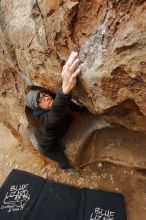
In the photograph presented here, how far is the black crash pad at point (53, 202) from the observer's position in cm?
234

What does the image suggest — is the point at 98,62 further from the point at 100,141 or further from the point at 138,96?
the point at 100,141

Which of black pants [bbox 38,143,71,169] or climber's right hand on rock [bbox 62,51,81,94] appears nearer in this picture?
climber's right hand on rock [bbox 62,51,81,94]

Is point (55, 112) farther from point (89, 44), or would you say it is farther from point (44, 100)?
point (89, 44)

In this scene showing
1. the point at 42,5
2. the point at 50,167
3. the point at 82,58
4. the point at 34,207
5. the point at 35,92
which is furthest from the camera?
the point at 50,167

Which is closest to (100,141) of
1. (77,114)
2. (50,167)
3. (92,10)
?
(77,114)

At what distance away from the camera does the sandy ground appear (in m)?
2.43

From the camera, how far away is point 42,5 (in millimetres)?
1734

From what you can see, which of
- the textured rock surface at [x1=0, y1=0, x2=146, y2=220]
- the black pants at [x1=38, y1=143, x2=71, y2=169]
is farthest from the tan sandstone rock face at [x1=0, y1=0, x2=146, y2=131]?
the black pants at [x1=38, y1=143, x2=71, y2=169]

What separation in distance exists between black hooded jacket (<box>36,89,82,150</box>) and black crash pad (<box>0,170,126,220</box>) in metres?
0.42

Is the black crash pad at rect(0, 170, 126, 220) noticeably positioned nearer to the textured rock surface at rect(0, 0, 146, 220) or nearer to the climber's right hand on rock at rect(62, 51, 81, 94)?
the textured rock surface at rect(0, 0, 146, 220)

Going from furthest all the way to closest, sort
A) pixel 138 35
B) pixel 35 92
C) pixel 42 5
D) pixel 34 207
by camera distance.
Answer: pixel 34 207 < pixel 35 92 < pixel 42 5 < pixel 138 35

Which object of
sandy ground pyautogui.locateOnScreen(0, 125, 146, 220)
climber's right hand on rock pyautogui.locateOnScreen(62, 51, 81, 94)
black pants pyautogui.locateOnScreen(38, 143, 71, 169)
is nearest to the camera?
climber's right hand on rock pyautogui.locateOnScreen(62, 51, 81, 94)

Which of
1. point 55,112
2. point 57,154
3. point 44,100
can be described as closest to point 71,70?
point 55,112

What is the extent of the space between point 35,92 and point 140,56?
3.63 ft
